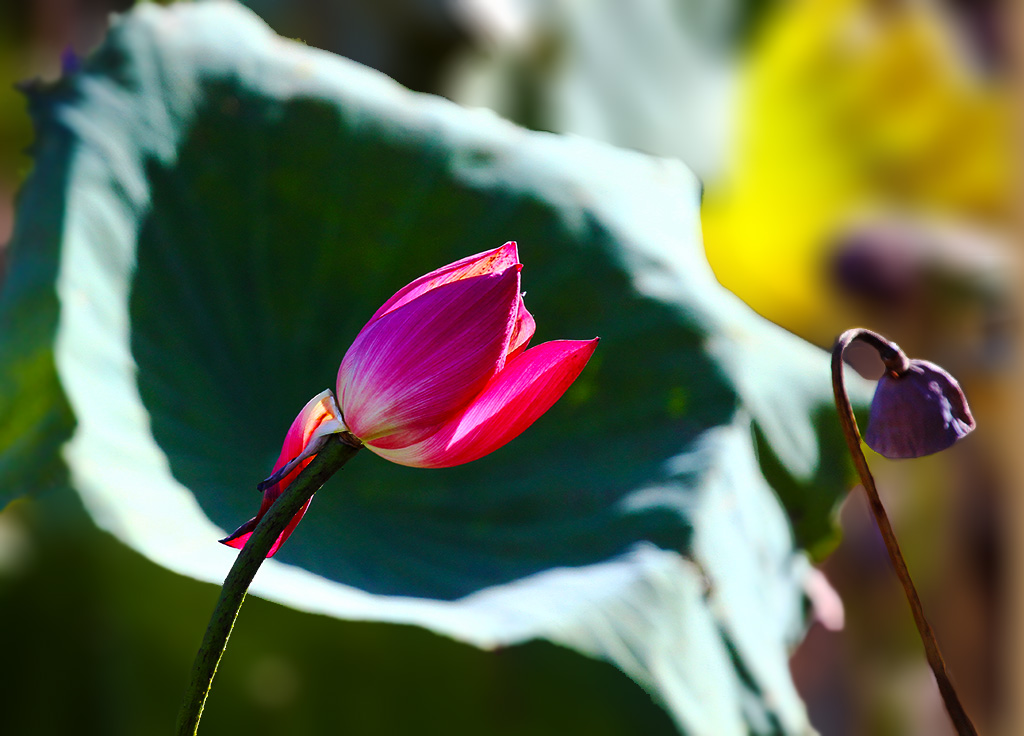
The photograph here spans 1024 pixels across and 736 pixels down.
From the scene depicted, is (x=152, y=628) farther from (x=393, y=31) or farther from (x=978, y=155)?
(x=978, y=155)

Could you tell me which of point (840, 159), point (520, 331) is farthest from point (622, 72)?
point (520, 331)

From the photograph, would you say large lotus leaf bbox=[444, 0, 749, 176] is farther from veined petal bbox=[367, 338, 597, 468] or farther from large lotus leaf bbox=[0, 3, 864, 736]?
veined petal bbox=[367, 338, 597, 468]

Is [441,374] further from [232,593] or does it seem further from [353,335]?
[353,335]

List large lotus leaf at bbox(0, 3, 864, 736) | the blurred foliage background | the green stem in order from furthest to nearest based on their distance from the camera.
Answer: the blurred foliage background < large lotus leaf at bbox(0, 3, 864, 736) < the green stem

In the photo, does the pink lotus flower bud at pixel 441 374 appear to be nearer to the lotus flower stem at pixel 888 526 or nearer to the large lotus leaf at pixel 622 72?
the lotus flower stem at pixel 888 526

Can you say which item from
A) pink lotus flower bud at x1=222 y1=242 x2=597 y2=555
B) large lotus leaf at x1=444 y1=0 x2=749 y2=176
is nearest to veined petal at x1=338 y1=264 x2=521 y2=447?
pink lotus flower bud at x1=222 y1=242 x2=597 y2=555

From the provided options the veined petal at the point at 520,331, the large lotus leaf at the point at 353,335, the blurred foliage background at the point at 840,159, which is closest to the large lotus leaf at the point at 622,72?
the blurred foliage background at the point at 840,159

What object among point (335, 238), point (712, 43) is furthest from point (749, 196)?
point (335, 238)
